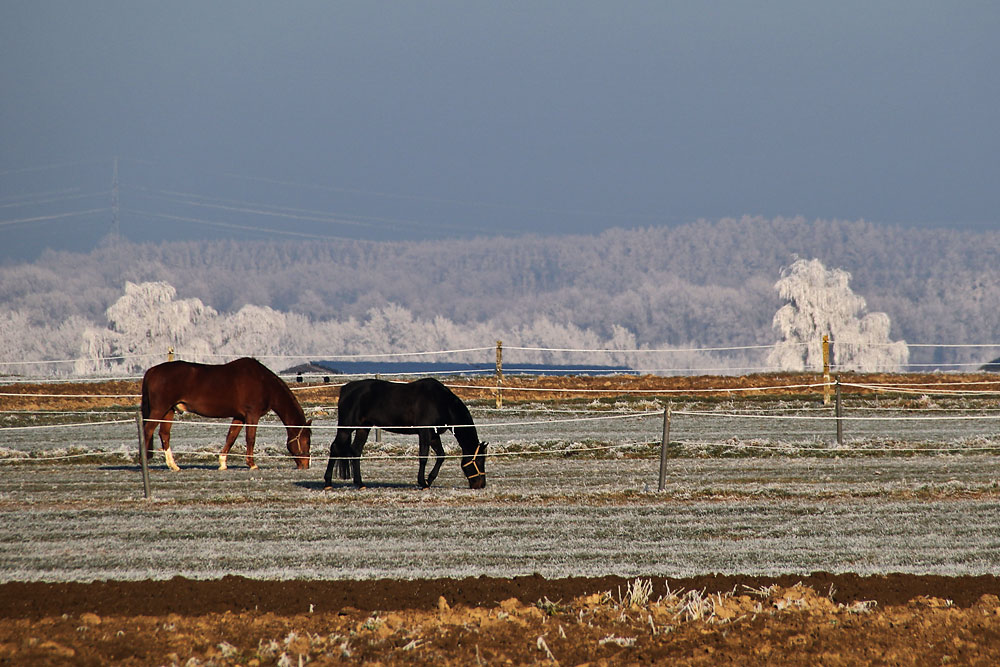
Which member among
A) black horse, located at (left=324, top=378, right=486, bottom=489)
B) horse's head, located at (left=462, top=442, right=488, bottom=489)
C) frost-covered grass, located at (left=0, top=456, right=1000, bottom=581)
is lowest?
frost-covered grass, located at (left=0, top=456, right=1000, bottom=581)

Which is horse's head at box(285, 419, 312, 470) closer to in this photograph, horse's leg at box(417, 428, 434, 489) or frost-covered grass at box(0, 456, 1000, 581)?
frost-covered grass at box(0, 456, 1000, 581)

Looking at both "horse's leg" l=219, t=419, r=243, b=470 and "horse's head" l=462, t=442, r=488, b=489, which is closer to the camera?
"horse's head" l=462, t=442, r=488, b=489

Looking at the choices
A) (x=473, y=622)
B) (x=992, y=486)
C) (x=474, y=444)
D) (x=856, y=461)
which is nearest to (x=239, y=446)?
(x=474, y=444)

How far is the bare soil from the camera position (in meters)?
7.34

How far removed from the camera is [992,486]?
54.6ft

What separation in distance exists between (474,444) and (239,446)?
1018 cm

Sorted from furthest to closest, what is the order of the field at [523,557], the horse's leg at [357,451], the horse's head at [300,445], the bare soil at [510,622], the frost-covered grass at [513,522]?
1. the horse's head at [300,445]
2. the horse's leg at [357,451]
3. the frost-covered grass at [513,522]
4. the field at [523,557]
5. the bare soil at [510,622]

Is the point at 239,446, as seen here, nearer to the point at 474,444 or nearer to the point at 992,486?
the point at 474,444

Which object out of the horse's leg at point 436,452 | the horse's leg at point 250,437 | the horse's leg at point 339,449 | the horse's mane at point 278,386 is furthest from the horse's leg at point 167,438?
the horse's leg at point 436,452

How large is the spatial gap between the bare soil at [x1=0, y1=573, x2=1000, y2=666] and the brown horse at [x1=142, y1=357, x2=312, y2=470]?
36.5 ft

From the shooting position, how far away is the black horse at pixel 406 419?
1691cm

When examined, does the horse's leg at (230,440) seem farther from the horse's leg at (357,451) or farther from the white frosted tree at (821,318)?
the white frosted tree at (821,318)

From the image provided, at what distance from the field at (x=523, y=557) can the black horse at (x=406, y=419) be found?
56 centimetres

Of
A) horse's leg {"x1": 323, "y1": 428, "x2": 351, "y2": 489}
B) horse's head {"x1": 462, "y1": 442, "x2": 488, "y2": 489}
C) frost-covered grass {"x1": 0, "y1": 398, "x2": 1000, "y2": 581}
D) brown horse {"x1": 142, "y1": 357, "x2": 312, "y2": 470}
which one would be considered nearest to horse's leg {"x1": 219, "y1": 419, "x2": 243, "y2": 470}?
brown horse {"x1": 142, "y1": 357, "x2": 312, "y2": 470}
